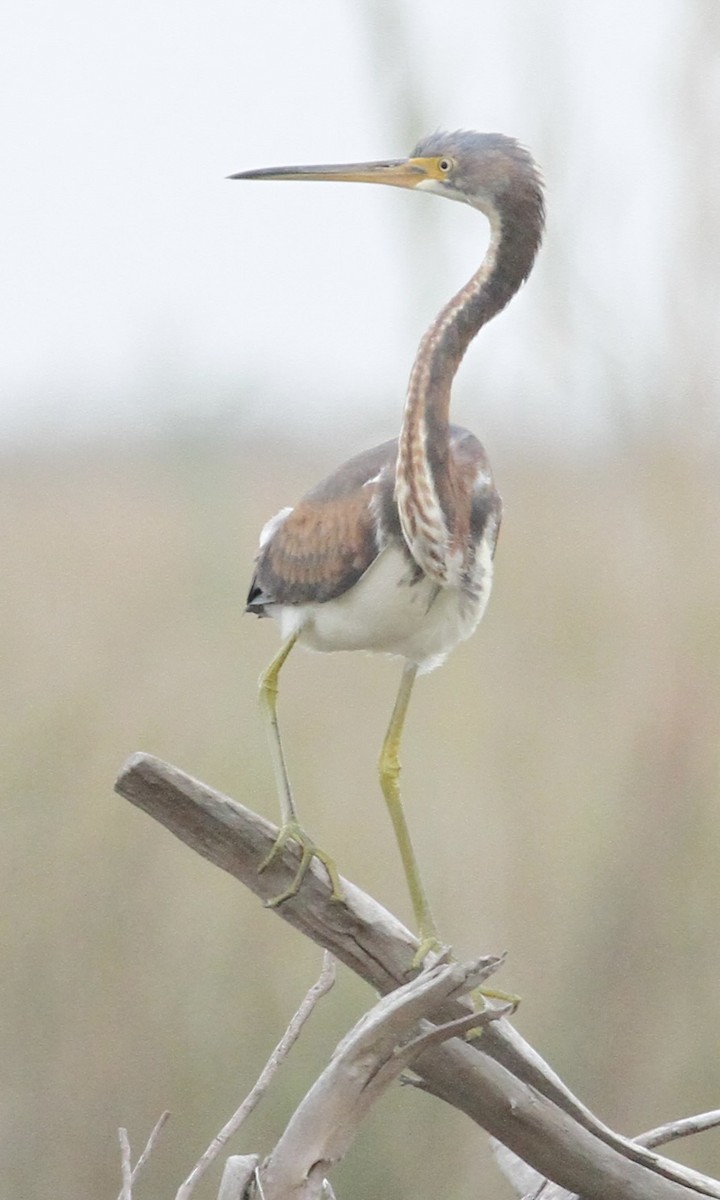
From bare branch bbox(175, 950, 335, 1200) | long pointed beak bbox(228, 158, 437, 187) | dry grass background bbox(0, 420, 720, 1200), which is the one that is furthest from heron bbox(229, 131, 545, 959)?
dry grass background bbox(0, 420, 720, 1200)

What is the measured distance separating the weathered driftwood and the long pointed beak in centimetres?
58

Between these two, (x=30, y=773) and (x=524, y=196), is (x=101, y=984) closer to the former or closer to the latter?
(x=30, y=773)

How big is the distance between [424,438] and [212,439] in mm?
921

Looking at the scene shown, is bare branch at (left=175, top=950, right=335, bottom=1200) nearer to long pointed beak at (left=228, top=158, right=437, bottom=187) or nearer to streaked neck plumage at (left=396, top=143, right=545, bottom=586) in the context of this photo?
streaked neck plumage at (left=396, top=143, right=545, bottom=586)

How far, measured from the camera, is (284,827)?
1.17 metres

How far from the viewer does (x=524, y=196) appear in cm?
125

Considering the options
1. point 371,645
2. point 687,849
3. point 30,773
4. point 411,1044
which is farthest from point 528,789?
point 411,1044

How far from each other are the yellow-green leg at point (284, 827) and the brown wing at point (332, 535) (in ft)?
0.19

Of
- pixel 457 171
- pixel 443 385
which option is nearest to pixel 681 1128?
pixel 443 385

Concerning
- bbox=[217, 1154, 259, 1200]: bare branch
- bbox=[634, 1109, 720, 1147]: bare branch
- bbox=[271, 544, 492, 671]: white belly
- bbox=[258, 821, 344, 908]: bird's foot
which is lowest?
bbox=[634, 1109, 720, 1147]: bare branch

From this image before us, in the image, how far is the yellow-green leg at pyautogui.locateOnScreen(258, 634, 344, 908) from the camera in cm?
106

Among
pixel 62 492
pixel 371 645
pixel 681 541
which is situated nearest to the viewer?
pixel 371 645

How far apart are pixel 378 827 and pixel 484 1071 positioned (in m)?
1.22

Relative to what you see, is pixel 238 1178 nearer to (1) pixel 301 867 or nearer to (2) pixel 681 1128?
(1) pixel 301 867
